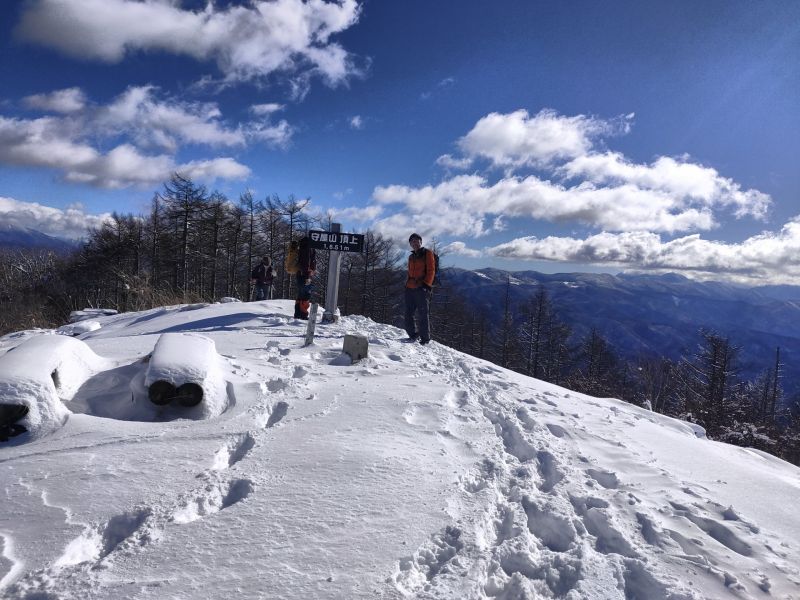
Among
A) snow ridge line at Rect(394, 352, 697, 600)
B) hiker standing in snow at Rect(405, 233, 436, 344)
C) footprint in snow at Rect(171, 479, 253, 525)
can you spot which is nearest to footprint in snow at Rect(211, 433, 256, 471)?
footprint in snow at Rect(171, 479, 253, 525)

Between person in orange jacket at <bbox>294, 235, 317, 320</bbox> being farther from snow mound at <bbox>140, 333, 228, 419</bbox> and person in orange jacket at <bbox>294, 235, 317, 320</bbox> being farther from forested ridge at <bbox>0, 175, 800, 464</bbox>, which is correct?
forested ridge at <bbox>0, 175, 800, 464</bbox>

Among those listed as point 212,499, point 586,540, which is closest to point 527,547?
point 586,540

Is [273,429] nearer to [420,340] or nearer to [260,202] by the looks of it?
[420,340]

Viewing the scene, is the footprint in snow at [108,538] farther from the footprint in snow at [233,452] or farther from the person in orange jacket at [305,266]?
the person in orange jacket at [305,266]

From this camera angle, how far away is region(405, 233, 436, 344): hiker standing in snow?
791cm

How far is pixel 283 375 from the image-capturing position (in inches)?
188

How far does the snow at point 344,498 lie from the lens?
1807 mm

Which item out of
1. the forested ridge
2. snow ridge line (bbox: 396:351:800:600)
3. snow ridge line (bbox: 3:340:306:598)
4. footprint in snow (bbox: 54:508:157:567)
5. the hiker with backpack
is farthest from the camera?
the forested ridge

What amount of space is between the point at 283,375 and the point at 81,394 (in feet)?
6.14

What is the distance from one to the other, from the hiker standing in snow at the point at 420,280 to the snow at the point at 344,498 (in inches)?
148

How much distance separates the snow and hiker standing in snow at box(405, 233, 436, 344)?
3760mm

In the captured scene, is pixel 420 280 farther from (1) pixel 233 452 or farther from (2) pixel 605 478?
(1) pixel 233 452

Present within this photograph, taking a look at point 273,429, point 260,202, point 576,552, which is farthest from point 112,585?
point 260,202

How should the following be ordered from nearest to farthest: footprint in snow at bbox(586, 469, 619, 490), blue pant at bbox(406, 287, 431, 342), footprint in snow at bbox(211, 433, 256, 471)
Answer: footprint in snow at bbox(211, 433, 256, 471)
footprint in snow at bbox(586, 469, 619, 490)
blue pant at bbox(406, 287, 431, 342)
